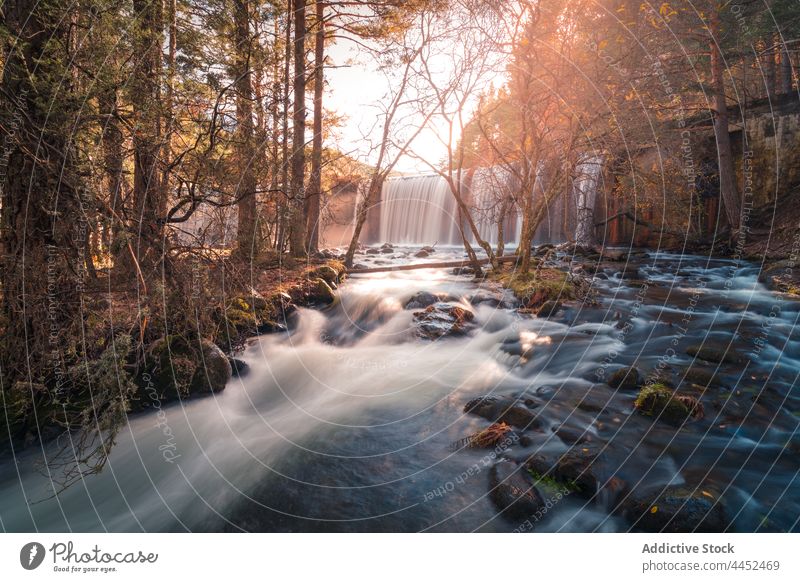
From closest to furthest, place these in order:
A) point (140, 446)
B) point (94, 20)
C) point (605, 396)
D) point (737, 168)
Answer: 1. point (94, 20)
2. point (140, 446)
3. point (605, 396)
4. point (737, 168)

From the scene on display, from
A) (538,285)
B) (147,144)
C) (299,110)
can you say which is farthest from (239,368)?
(299,110)

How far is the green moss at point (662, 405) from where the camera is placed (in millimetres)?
4309

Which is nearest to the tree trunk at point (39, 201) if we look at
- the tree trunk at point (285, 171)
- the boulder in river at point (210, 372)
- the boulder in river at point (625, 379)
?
the boulder in river at point (210, 372)

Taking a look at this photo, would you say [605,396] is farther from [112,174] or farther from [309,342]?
[112,174]

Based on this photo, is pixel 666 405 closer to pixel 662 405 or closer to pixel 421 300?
pixel 662 405

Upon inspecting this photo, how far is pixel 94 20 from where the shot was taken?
3273 mm

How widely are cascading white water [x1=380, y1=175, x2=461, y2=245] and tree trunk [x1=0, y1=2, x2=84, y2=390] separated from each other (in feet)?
64.9

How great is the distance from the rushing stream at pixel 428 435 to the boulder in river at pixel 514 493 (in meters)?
0.10

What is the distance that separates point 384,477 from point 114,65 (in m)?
4.68

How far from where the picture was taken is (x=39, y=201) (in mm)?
3605

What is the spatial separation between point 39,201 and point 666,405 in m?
6.94

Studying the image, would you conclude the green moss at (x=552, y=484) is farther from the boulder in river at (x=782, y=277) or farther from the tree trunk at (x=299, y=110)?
the boulder in river at (x=782, y=277)

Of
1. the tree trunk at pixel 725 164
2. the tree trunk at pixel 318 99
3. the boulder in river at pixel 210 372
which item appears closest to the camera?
the boulder in river at pixel 210 372

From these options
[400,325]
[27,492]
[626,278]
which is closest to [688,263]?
[626,278]
